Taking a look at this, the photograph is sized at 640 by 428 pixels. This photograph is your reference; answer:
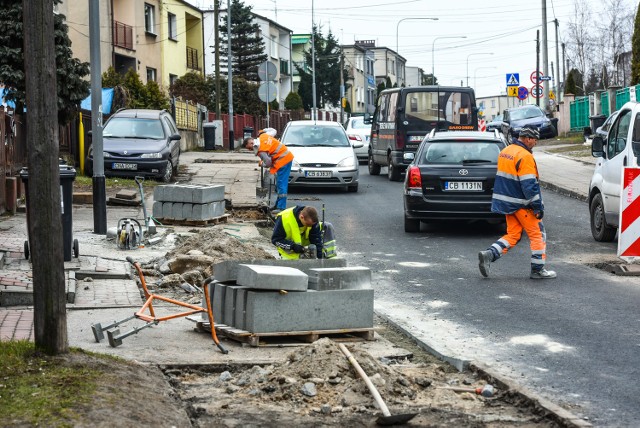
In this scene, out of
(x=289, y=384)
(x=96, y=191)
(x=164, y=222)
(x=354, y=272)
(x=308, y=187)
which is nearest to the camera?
(x=289, y=384)

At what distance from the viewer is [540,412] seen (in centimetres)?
630

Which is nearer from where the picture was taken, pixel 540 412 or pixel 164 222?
pixel 540 412

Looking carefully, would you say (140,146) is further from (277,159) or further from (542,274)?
(542,274)

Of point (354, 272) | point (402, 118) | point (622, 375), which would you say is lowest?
point (622, 375)

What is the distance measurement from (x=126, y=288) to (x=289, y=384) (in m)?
4.74

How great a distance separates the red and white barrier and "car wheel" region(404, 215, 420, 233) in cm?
420

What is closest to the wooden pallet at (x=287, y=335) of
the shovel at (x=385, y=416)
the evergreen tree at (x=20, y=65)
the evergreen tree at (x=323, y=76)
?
the shovel at (x=385, y=416)

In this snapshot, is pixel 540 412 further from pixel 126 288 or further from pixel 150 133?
pixel 150 133

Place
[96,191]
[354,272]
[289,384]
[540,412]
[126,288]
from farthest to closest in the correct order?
[96,191] → [126,288] → [354,272] → [289,384] → [540,412]

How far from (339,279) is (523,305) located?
8.10 ft

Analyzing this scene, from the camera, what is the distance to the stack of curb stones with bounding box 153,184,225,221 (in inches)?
666

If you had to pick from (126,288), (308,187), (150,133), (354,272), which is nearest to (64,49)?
(150,133)

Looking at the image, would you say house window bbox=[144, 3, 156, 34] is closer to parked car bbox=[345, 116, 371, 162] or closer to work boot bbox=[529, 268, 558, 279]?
parked car bbox=[345, 116, 371, 162]

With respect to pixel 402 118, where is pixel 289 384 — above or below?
below
